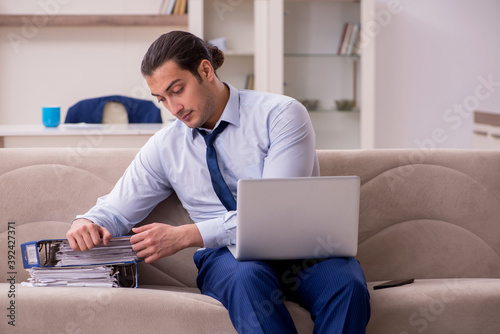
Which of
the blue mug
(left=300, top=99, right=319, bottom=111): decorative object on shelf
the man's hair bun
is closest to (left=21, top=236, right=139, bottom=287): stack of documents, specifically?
the man's hair bun

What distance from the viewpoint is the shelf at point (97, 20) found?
4301 millimetres

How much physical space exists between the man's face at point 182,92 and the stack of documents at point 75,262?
1.30ft

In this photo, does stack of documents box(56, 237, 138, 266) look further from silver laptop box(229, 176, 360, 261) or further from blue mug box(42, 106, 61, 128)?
blue mug box(42, 106, 61, 128)

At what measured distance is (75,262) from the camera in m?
1.62

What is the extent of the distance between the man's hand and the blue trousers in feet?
0.36

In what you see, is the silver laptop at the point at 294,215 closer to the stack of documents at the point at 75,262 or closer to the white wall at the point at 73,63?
the stack of documents at the point at 75,262

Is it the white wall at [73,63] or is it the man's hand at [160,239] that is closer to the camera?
the man's hand at [160,239]

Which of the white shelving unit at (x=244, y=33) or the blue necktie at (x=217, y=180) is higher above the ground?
the white shelving unit at (x=244, y=33)

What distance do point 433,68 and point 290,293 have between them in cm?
338

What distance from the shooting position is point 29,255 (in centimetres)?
161

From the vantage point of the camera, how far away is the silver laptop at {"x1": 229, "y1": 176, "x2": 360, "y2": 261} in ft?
4.65

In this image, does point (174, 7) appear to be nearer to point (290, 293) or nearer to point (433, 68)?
point (433, 68)

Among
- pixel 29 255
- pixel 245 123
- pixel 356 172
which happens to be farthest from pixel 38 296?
pixel 356 172

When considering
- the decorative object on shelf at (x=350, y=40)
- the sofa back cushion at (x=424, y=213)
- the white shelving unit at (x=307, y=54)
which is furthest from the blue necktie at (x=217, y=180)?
the decorative object on shelf at (x=350, y=40)
